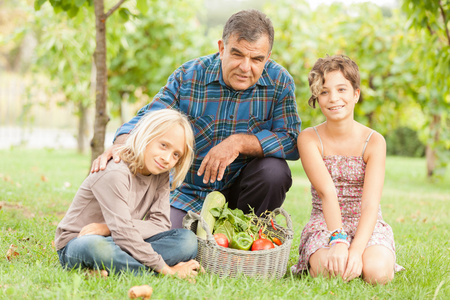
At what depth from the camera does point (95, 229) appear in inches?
97.8

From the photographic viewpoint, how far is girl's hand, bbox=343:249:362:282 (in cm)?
255

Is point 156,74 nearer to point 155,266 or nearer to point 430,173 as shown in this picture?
point 430,173

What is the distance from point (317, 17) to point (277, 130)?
22.6ft

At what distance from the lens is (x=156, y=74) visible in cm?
991

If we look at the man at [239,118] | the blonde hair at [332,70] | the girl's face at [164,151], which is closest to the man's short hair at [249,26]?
the man at [239,118]

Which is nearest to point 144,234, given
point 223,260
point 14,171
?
point 223,260

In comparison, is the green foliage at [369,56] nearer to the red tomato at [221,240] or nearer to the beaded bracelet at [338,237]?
the beaded bracelet at [338,237]

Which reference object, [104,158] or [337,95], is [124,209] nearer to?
[104,158]

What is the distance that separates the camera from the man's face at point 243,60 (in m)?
3.04

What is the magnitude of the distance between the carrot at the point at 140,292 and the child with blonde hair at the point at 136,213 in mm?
345

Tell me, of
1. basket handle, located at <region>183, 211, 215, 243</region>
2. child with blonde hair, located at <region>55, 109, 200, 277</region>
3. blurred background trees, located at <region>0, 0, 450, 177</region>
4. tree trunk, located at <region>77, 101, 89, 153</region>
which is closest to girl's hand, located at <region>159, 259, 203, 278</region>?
child with blonde hair, located at <region>55, 109, 200, 277</region>

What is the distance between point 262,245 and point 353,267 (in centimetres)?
51

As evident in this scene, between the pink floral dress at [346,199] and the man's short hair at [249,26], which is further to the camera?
the man's short hair at [249,26]

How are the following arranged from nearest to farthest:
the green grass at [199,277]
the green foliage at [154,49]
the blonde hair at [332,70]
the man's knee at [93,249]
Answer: the green grass at [199,277] → the man's knee at [93,249] → the blonde hair at [332,70] → the green foliage at [154,49]
